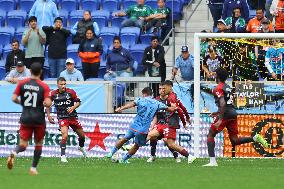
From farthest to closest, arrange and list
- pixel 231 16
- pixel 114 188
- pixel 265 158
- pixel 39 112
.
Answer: pixel 231 16
pixel 265 158
pixel 39 112
pixel 114 188

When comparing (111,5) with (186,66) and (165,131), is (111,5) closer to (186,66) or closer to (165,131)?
(186,66)

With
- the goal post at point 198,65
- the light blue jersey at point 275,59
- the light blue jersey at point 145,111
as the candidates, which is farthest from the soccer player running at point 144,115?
the light blue jersey at point 275,59

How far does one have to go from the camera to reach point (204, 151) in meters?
26.1

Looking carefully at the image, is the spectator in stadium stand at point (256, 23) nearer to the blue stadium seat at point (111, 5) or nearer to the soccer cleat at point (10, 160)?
the blue stadium seat at point (111, 5)

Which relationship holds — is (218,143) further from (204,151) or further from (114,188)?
(114,188)

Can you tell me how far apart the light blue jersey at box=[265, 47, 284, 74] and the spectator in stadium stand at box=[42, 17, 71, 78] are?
609cm

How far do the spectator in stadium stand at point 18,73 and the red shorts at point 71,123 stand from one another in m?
3.27

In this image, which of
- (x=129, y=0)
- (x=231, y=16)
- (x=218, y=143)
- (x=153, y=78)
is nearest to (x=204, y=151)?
(x=218, y=143)

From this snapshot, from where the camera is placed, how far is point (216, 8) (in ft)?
98.6

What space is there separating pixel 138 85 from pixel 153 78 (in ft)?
1.53

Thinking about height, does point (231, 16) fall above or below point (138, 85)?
above

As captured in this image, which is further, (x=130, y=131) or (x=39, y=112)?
(x=130, y=131)

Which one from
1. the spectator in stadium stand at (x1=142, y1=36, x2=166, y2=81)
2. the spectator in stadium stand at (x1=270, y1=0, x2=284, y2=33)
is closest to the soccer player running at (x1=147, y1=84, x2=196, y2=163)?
the spectator in stadium stand at (x1=142, y1=36, x2=166, y2=81)

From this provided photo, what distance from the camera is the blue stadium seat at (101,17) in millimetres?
31781
